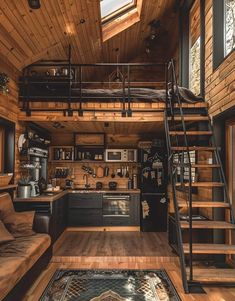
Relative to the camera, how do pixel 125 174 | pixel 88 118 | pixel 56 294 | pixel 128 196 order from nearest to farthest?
pixel 56 294 → pixel 88 118 → pixel 128 196 → pixel 125 174

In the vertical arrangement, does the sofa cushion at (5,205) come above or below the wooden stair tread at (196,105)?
below

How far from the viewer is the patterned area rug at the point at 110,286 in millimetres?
3061

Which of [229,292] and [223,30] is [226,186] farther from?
[223,30]

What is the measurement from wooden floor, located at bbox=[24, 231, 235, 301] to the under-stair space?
174 mm

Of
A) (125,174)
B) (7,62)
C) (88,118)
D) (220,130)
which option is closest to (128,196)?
(125,174)

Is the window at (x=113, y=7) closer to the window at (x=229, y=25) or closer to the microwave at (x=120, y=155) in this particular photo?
the window at (x=229, y=25)

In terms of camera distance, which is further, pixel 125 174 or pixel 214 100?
pixel 125 174

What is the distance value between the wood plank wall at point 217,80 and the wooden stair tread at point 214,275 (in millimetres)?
2014

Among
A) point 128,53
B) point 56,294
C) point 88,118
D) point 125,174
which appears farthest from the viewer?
point 128,53

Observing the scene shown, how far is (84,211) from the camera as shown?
6309mm

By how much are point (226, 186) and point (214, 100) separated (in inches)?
52.3

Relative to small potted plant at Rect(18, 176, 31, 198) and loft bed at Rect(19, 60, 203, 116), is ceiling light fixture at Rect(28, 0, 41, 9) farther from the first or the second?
small potted plant at Rect(18, 176, 31, 198)

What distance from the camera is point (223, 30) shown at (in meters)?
4.20

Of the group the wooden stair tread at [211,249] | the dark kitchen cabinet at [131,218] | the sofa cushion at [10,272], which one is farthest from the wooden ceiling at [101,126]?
the sofa cushion at [10,272]
